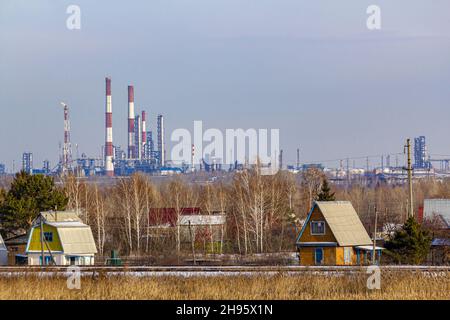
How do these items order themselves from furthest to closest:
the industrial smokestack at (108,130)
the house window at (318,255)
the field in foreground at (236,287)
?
the industrial smokestack at (108,130) → the house window at (318,255) → the field in foreground at (236,287)

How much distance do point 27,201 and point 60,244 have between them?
18.5 ft

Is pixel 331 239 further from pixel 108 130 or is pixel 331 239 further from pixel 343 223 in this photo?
pixel 108 130

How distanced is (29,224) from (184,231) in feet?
34.6

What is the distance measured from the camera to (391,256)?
3117 cm

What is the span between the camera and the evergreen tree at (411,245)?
96.9 ft

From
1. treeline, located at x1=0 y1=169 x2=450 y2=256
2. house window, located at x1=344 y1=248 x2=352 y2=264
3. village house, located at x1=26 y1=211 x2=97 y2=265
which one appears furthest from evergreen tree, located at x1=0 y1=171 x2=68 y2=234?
house window, located at x1=344 y1=248 x2=352 y2=264

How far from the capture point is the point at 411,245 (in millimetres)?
29672

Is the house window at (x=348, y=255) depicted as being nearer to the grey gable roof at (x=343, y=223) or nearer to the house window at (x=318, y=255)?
the grey gable roof at (x=343, y=223)

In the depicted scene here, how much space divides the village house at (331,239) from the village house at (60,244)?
9005 mm

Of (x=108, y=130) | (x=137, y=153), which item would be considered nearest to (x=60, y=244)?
(x=108, y=130)

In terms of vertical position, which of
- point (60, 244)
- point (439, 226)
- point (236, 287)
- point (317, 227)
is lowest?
point (60, 244)

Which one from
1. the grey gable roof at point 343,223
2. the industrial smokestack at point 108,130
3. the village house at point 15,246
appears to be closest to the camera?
the grey gable roof at point 343,223

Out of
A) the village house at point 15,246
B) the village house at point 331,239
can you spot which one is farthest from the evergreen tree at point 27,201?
the village house at point 331,239

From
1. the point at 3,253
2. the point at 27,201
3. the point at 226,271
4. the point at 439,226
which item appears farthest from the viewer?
the point at 439,226
